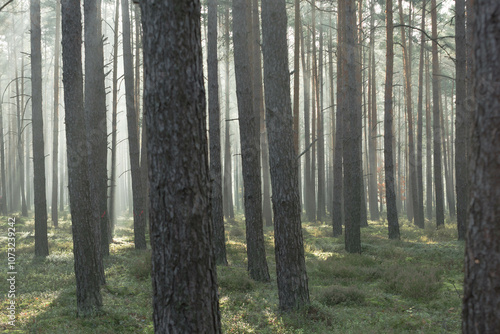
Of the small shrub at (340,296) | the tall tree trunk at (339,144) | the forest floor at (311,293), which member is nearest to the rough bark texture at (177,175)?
the forest floor at (311,293)

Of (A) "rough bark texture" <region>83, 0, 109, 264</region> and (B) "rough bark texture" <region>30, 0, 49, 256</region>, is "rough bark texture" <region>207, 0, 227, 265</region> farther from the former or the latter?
(B) "rough bark texture" <region>30, 0, 49, 256</region>

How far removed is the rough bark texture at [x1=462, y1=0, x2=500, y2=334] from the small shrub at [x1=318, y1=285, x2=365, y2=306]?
464cm

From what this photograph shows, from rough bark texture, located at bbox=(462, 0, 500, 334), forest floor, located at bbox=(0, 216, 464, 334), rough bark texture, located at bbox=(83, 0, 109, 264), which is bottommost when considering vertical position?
forest floor, located at bbox=(0, 216, 464, 334)

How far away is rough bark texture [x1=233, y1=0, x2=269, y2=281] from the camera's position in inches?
348

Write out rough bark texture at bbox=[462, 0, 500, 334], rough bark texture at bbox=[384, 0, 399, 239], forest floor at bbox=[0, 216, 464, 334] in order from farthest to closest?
rough bark texture at bbox=[384, 0, 399, 239], forest floor at bbox=[0, 216, 464, 334], rough bark texture at bbox=[462, 0, 500, 334]

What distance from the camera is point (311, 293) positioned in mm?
7832

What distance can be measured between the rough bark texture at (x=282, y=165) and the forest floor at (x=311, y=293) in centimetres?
46

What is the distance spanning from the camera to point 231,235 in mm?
17672

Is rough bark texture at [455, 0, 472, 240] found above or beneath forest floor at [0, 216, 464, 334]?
above

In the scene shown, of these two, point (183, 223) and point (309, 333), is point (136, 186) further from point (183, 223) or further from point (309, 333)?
point (183, 223)

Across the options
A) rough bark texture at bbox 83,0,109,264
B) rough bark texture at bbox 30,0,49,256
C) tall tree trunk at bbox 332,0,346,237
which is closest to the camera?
rough bark texture at bbox 83,0,109,264

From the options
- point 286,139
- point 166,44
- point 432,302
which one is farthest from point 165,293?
point 432,302

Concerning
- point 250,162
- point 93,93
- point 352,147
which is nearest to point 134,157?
point 93,93

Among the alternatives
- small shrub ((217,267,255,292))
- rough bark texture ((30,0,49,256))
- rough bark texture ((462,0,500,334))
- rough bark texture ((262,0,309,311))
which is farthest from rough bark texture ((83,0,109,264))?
rough bark texture ((462,0,500,334))
